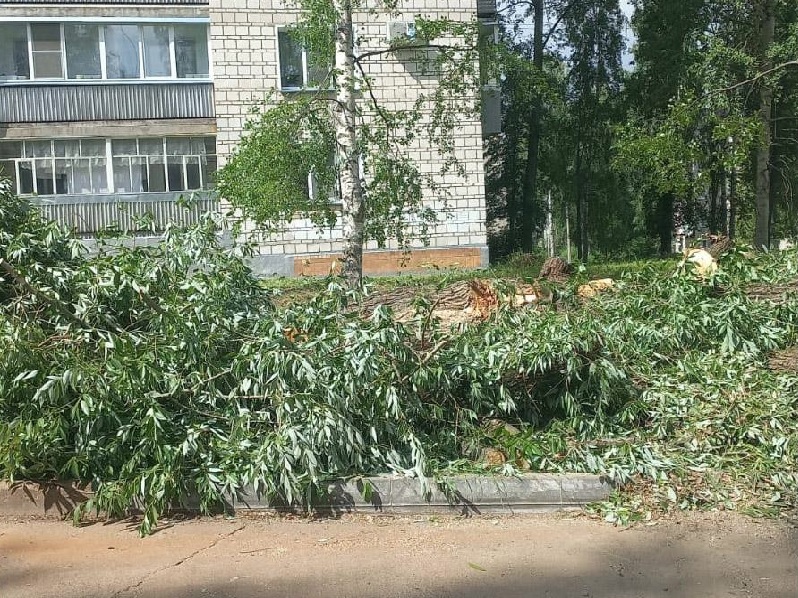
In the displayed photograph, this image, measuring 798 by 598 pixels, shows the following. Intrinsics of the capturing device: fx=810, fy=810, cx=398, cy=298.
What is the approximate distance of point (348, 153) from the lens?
10352 millimetres

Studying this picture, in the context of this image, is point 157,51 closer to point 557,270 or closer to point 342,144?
point 342,144

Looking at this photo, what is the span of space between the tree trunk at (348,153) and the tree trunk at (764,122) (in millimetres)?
8177

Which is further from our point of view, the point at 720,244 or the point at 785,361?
the point at 720,244

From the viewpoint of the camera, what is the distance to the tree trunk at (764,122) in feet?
55.4

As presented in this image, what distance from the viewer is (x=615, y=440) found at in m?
6.20

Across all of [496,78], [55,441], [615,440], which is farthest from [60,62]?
[615,440]

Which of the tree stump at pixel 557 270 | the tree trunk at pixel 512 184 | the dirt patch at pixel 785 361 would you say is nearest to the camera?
the dirt patch at pixel 785 361

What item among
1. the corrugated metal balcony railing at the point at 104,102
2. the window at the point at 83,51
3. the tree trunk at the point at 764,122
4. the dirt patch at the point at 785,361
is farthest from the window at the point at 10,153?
the dirt patch at the point at 785,361

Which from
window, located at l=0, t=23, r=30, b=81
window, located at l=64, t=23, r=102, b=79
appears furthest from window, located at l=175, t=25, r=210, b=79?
window, located at l=0, t=23, r=30, b=81

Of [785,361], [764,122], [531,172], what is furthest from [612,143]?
[785,361]

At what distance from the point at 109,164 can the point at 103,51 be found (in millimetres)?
2826

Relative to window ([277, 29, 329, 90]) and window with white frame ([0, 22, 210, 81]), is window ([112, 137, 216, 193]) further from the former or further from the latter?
window ([277, 29, 329, 90])

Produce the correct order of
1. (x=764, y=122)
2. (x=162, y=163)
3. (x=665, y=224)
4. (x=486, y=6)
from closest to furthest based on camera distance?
(x=764, y=122) → (x=162, y=163) → (x=486, y=6) → (x=665, y=224)

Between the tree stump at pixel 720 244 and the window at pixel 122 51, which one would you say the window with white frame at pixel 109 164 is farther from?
the tree stump at pixel 720 244
